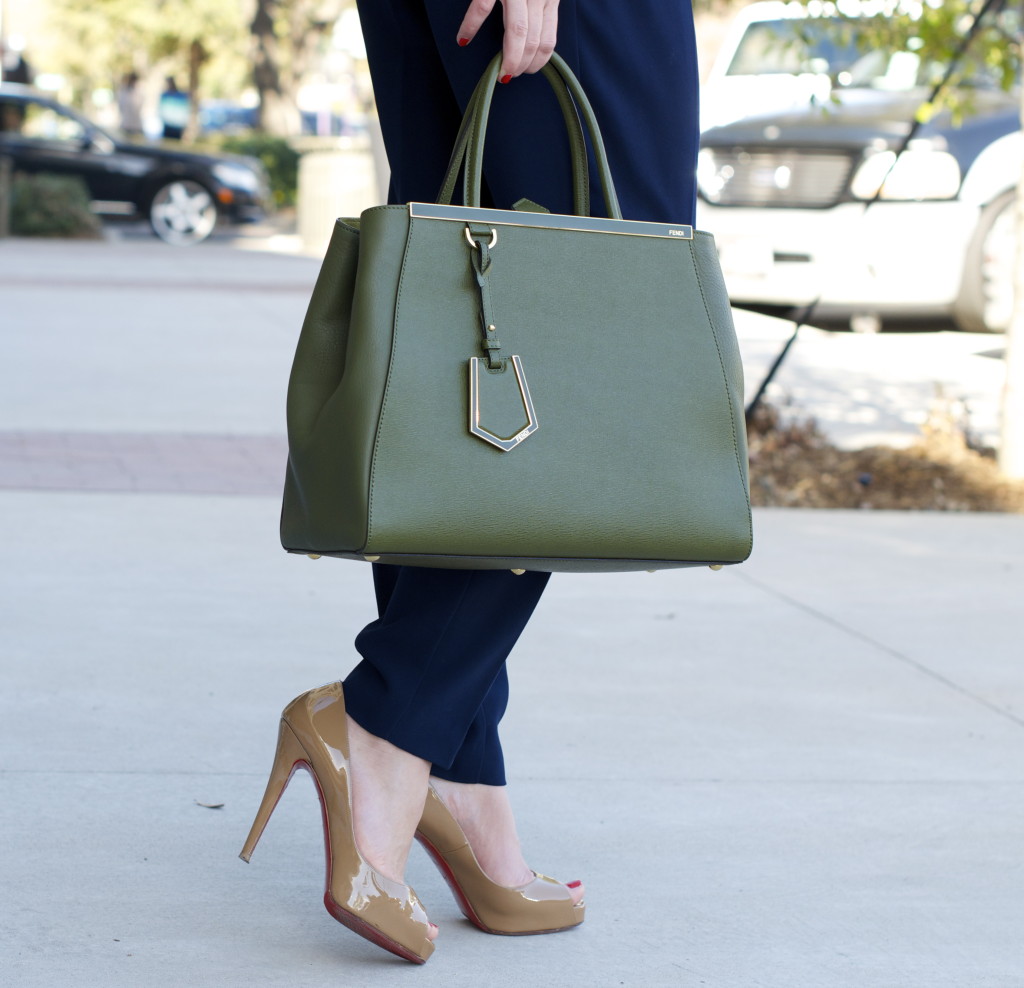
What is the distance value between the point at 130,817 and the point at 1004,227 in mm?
7377

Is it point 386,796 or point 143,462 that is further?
point 143,462

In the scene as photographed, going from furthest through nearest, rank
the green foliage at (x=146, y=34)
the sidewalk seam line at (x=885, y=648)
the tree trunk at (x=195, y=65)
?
the tree trunk at (x=195, y=65) → the green foliage at (x=146, y=34) → the sidewalk seam line at (x=885, y=648)

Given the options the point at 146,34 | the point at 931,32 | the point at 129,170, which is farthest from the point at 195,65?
the point at 931,32

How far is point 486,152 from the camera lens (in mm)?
1967

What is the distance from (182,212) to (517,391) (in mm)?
18149

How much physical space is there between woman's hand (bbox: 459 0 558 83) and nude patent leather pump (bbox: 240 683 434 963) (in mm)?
810

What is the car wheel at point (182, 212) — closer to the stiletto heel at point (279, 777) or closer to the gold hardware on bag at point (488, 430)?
the stiletto heel at point (279, 777)

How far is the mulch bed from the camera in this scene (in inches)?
219

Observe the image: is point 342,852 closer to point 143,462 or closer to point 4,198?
point 143,462

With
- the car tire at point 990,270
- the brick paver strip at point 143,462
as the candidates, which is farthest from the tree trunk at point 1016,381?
the car tire at point 990,270

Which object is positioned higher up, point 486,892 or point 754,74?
point 754,74

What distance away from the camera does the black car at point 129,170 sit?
18938mm

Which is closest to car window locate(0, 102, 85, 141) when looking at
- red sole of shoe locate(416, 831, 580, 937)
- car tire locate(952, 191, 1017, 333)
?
car tire locate(952, 191, 1017, 333)

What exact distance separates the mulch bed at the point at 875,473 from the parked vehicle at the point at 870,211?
253 cm
